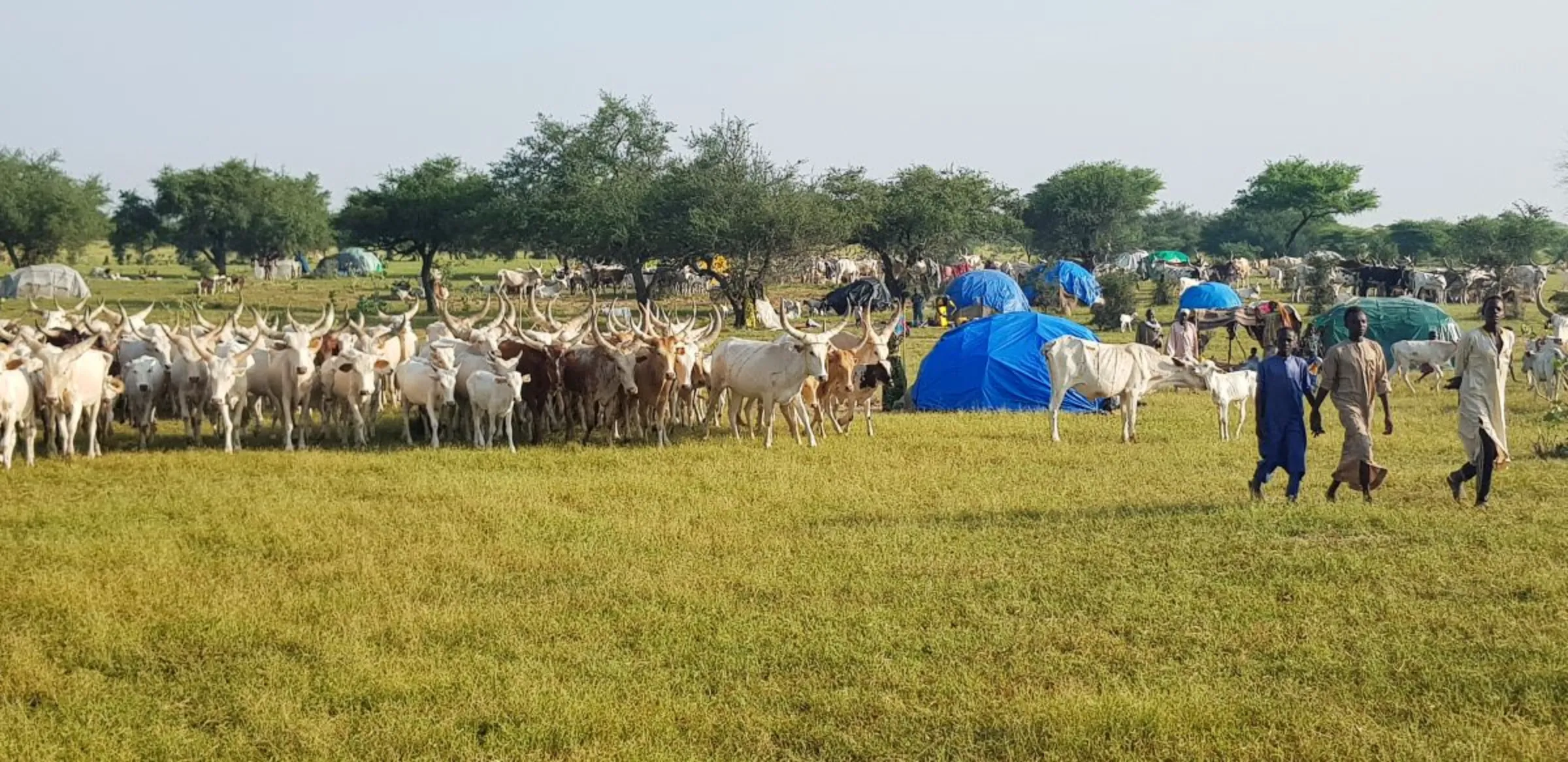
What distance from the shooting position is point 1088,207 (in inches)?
2598

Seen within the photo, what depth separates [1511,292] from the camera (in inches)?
1331

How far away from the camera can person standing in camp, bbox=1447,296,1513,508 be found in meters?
10.5

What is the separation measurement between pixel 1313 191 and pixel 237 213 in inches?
1971

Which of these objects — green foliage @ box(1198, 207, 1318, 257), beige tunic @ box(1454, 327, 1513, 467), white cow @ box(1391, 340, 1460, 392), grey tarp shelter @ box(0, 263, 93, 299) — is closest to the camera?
beige tunic @ box(1454, 327, 1513, 467)

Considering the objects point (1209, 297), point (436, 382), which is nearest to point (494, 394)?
point (436, 382)

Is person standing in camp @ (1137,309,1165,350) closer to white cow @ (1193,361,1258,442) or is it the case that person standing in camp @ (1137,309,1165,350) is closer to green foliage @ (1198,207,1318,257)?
white cow @ (1193,361,1258,442)

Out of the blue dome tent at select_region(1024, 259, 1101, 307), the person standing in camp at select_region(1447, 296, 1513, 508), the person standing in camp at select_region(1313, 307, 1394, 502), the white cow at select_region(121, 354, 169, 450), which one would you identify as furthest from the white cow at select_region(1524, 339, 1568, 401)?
the blue dome tent at select_region(1024, 259, 1101, 307)

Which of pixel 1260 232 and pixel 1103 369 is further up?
pixel 1260 232

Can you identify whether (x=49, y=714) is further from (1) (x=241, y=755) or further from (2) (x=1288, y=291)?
(2) (x=1288, y=291)

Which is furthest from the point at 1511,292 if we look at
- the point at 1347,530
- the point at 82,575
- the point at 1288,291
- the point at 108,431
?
the point at 82,575

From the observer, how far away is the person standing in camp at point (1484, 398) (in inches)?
415

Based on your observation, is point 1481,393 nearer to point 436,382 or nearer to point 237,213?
point 436,382

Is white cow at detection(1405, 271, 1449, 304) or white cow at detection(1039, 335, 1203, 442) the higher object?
white cow at detection(1405, 271, 1449, 304)

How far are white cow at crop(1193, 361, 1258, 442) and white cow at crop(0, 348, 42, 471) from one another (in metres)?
13.2
